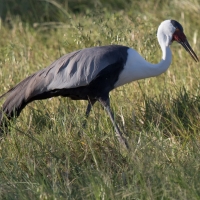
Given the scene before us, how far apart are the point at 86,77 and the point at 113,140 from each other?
66 centimetres

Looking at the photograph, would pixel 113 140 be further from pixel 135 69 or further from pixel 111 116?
pixel 135 69

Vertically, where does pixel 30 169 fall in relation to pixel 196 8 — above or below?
below

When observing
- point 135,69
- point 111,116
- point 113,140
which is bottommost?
point 113,140

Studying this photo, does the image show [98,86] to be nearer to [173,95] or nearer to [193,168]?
[173,95]

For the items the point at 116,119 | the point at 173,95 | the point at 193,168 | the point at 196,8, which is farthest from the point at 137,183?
the point at 196,8

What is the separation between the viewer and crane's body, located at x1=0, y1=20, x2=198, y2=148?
500 cm

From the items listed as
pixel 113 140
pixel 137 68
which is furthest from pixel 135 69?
pixel 113 140

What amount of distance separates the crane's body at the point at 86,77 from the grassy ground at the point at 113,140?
0.13m

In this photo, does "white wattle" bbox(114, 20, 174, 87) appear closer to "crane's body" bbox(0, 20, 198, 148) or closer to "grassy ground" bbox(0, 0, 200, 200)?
"crane's body" bbox(0, 20, 198, 148)

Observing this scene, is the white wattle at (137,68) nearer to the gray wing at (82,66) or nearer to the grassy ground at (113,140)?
the gray wing at (82,66)

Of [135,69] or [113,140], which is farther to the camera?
[135,69]

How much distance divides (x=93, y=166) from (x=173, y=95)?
4.44 ft

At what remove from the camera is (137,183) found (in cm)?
393

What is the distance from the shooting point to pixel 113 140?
4.51m
